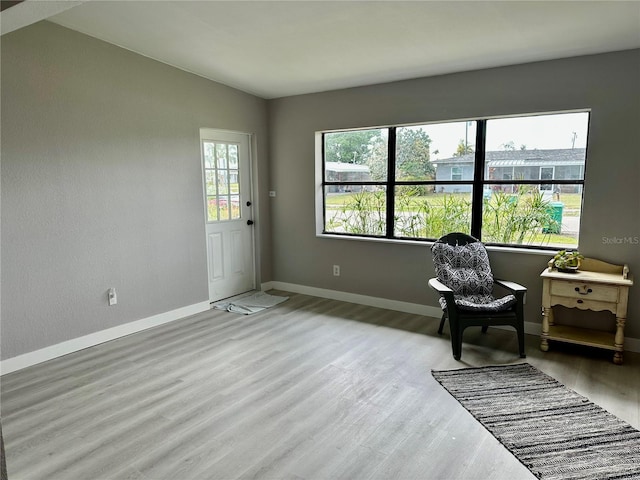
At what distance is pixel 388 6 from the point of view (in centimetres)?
273

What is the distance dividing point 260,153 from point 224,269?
4.97 ft

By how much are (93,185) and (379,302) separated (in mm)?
3091

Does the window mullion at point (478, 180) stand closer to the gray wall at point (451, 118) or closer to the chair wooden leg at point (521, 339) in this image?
the gray wall at point (451, 118)

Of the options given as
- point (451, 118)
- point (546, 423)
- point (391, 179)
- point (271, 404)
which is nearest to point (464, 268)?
point (391, 179)

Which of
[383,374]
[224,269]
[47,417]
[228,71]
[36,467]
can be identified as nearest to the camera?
[36,467]

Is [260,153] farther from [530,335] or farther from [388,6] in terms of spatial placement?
[530,335]

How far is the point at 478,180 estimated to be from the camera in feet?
13.2

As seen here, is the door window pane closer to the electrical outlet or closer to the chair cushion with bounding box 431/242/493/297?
the electrical outlet

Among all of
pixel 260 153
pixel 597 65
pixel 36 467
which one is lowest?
pixel 36 467

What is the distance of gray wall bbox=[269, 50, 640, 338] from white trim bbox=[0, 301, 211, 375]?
58.7 inches

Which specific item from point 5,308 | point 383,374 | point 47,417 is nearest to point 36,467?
point 47,417

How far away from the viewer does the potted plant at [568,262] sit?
3.36 meters

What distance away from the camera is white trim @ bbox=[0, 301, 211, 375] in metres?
3.18

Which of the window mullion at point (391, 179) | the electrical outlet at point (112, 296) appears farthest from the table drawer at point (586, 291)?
the electrical outlet at point (112, 296)
